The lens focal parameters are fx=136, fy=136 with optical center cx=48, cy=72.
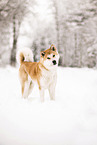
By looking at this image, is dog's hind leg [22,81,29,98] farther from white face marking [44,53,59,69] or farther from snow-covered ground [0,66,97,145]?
white face marking [44,53,59,69]

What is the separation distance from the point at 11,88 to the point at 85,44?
0.77m

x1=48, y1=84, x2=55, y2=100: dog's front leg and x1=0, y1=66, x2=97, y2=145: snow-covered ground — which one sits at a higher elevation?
x1=48, y1=84, x2=55, y2=100: dog's front leg

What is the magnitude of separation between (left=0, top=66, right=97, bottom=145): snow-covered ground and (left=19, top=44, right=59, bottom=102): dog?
5 cm

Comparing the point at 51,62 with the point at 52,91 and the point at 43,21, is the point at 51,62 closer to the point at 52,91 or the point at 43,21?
the point at 52,91

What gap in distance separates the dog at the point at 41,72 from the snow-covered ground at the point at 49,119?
5 cm

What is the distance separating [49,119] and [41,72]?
0.21m

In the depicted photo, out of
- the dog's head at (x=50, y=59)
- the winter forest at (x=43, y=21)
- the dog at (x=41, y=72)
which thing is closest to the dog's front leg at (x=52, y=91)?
the dog at (x=41, y=72)

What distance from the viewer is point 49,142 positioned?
0.41m

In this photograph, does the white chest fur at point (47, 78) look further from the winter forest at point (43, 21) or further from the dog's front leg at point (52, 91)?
the winter forest at point (43, 21)

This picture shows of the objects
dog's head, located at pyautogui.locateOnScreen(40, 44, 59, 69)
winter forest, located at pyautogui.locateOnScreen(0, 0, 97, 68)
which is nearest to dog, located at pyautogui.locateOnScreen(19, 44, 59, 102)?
dog's head, located at pyautogui.locateOnScreen(40, 44, 59, 69)

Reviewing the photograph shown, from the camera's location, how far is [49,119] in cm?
49

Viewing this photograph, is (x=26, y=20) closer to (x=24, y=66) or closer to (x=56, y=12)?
(x=56, y=12)

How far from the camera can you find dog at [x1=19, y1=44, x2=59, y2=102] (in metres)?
0.55

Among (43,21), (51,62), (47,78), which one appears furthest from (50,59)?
(43,21)
